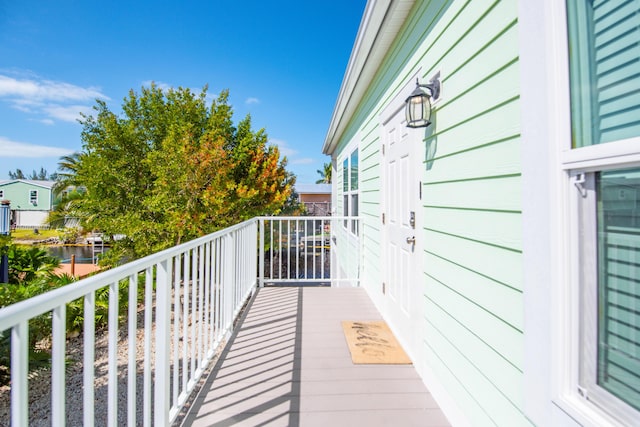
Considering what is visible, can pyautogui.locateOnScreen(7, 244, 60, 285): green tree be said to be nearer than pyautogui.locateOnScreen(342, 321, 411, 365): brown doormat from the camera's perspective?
No

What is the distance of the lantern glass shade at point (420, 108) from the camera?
2145mm

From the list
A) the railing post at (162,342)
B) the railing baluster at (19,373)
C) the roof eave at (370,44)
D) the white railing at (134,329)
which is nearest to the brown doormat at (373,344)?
the white railing at (134,329)

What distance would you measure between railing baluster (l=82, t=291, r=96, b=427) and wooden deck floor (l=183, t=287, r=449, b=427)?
95cm

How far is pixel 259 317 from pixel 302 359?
3.39 feet

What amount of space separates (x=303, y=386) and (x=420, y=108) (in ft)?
6.40

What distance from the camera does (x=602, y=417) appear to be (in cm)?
90

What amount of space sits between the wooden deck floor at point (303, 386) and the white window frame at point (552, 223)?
96 centimetres

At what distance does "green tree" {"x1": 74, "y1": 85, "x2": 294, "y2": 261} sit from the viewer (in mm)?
6258

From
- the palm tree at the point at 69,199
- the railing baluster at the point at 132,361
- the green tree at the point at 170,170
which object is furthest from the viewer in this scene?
the palm tree at the point at 69,199

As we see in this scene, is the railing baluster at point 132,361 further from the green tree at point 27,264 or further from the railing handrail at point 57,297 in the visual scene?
the green tree at point 27,264

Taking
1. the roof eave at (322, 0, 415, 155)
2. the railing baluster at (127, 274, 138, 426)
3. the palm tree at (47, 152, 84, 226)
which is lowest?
the railing baluster at (127, 274, 138, 426)

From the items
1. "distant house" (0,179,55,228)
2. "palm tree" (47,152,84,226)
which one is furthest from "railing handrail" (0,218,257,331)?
"distant house" (0,179,55,228)

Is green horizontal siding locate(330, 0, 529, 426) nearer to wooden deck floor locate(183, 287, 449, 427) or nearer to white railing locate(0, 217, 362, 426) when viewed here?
wooden deck floor locate(183, 287, 449, 427)

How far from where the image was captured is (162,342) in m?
1.47
